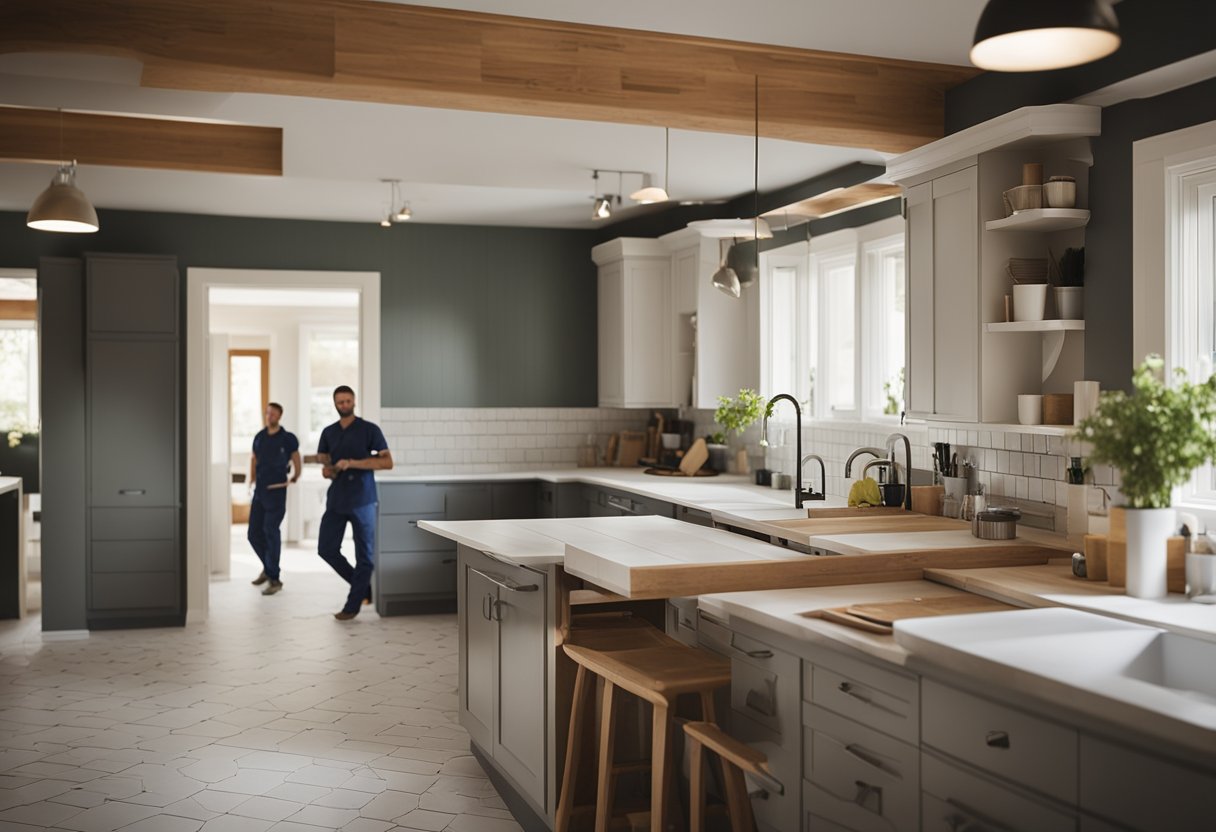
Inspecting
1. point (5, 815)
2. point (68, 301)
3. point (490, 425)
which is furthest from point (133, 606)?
point (5, 815)

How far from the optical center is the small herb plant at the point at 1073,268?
4027mm

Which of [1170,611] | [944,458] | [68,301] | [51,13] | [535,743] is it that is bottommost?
[535,743]

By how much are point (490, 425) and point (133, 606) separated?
9.46 ft

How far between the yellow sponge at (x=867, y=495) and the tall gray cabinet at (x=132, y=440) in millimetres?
4763

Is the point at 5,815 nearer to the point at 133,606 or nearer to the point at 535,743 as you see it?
the point at 535,743

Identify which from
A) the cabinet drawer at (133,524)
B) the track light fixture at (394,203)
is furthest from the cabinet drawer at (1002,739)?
the cabinet drawer at (133,524)

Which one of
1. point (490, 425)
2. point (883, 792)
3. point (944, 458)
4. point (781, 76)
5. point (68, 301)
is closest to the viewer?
point (883, 792)

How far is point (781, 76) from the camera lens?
439 cm

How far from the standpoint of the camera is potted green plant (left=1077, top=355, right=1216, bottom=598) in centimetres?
281

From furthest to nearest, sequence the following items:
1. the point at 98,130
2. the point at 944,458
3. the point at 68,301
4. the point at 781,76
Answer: the point at 68,301 < the point at 98,130 < the point at 944,458 < the point at 781,76

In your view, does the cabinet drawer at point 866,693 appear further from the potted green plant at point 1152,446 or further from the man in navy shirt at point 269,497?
the man in navy shirt at point 269,497

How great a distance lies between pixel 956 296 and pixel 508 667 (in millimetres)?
2320

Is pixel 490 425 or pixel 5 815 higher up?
pixel 490 425

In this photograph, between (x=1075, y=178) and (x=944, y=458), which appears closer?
(x=1075, y=178)
